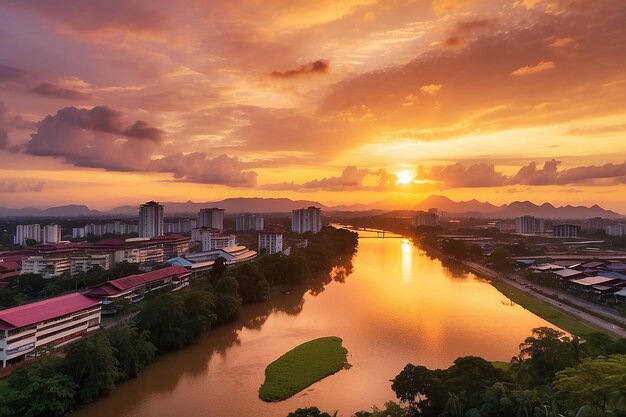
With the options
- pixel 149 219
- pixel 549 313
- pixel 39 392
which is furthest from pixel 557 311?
pixel 149 219

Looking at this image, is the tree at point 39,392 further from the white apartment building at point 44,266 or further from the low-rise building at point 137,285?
the white apartment building at point 44,266

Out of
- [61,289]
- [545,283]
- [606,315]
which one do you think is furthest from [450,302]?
[61,289]

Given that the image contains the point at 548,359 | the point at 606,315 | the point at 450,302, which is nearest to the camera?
the point at 548,359

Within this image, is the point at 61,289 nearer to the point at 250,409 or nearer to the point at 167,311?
the point at 167,311

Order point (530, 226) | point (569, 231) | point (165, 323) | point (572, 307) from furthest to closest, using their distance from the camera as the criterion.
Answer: point (530, 226), point (569, 231), point (572, 307), point (165, 323)

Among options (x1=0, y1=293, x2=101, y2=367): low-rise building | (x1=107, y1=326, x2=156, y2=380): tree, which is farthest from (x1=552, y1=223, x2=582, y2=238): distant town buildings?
(x1=107, y1=326, x2=156, y2=380): tree

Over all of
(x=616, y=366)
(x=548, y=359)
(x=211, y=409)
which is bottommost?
(x=211, y=409)

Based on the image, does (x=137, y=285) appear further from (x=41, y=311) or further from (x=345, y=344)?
(x=345, y=344)
